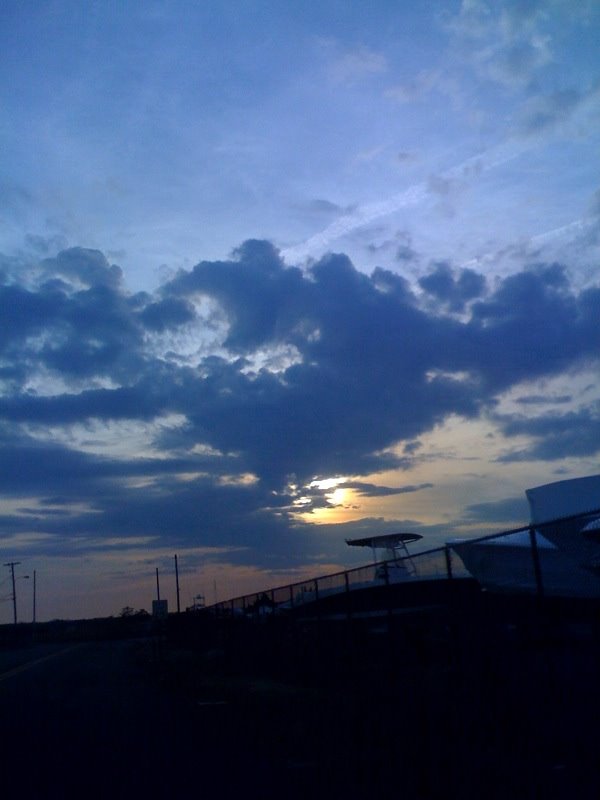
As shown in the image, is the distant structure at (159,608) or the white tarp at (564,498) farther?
the distant structure at (159,608)

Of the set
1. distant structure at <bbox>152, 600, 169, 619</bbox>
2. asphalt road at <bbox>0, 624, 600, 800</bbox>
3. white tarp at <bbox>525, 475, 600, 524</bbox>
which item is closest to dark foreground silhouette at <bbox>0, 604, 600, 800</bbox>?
asphalt road at <bbox>0, 624, 600, 800</bbox>

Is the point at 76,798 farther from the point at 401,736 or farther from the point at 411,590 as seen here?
the point at 411,590

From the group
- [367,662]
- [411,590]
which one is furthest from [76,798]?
[411,590]

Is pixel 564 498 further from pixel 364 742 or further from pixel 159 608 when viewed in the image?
pixel 159 608

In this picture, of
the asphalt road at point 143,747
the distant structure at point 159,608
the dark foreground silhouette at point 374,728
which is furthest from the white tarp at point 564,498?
the distant structure at point 159,608

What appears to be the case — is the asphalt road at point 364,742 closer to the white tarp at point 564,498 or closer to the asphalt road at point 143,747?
the asphalt road at point 143,747

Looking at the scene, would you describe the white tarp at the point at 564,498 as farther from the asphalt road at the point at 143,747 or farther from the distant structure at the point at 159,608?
the distant structure at the point at 159,608

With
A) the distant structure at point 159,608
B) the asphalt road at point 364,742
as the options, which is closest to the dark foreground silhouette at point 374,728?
the asphalt road at point 364,742

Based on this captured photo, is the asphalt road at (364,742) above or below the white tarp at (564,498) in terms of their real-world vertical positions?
below

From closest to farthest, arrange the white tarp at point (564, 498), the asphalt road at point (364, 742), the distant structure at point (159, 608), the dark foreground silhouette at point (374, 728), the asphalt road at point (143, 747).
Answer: the asphalt road at point (364, 742) → the dark foreground silhouette at point (374, 728) → the asphalt road at point (143, 747) → the white tarp at point (564, 498) → the distant structure at point (159, 608)

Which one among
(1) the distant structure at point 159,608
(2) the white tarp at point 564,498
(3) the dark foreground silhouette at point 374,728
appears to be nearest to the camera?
(3) the dark foreground silhouette at point 374,728

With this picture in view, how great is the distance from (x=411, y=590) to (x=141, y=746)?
11.4 m

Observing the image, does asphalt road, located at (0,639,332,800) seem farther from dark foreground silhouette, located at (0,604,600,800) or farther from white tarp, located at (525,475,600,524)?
white tarp, located at (525,475,600,524)

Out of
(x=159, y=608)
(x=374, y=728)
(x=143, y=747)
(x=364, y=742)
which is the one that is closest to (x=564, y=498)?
(x=374, y=728)
